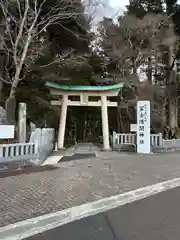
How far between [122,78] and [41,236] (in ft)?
69.9

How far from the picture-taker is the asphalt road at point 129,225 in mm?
4840

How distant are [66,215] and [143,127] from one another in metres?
11.7

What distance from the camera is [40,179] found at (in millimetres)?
9398

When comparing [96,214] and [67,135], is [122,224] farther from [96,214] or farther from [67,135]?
[67,135]

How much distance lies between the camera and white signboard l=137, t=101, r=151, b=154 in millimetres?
17203

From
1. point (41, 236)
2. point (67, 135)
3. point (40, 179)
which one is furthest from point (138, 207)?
point (67, 135)

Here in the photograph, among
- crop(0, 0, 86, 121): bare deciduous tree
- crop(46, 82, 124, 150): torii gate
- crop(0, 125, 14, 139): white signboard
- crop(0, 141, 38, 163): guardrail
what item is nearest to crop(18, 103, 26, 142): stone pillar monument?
crop(0, 0, 86, 121): bare deciduous tree

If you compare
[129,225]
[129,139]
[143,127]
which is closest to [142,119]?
[143,127]

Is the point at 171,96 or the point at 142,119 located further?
the point at 171,96

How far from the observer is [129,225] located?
17.6 feet

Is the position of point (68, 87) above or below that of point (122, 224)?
above

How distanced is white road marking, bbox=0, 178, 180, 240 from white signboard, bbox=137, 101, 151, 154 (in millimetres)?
8760

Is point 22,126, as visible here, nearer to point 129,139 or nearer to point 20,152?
point 20,152

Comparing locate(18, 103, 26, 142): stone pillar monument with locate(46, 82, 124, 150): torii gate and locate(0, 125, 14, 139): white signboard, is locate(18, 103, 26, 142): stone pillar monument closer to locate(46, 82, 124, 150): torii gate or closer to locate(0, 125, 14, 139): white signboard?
locate(0, 125, 14, 139): white signboard
